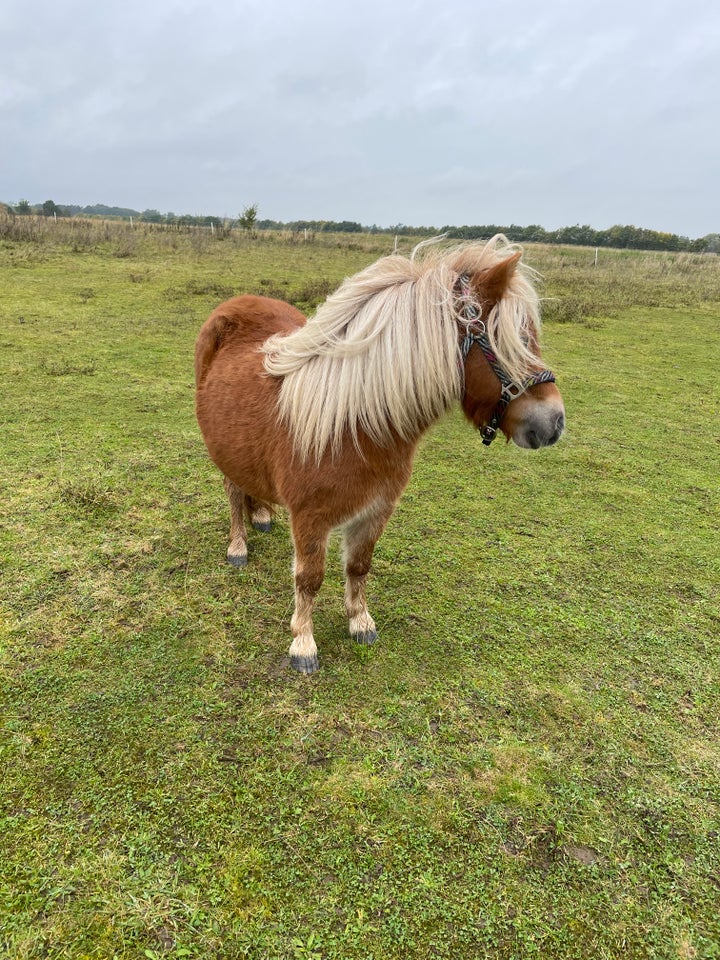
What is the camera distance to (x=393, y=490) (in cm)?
245

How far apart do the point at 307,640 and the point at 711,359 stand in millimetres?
9258

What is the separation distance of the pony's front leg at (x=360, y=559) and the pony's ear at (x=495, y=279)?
40.6 inches

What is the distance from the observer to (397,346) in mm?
2004

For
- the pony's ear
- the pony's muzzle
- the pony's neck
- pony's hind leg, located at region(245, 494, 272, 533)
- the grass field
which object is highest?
the pony's ear

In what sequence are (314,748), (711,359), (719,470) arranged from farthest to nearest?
(711,359) → (719,470) → (314,748)

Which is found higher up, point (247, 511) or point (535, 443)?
point (535, 443)

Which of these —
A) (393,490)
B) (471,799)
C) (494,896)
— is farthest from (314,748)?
(393,490)

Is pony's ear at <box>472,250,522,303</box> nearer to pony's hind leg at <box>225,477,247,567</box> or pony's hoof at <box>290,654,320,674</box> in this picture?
pony's hoof at <box>290,654,320,674</box>

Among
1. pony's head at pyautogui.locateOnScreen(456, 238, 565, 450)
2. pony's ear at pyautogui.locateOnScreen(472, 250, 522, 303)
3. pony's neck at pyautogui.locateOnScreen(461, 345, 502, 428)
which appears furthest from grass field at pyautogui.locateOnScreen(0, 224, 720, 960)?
pony's ear at pyautogui.locateOnScreen(472, 250, 522, 303)

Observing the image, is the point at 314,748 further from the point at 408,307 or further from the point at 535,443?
the point at 408,307

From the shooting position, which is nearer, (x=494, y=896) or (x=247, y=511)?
(x=494, y=896)

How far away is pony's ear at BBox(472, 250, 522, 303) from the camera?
5.83 ft

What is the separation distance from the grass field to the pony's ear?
61cm

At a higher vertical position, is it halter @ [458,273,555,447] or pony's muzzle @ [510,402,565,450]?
halter @ [458,273,555,447]
